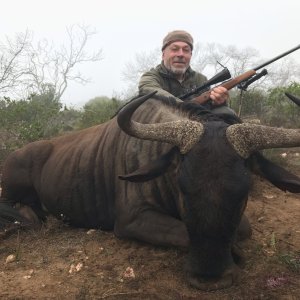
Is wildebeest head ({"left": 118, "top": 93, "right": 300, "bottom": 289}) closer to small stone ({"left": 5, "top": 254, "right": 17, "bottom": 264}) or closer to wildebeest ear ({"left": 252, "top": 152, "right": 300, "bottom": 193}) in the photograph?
wildebeest ear ({"left": 252, "top": 152, "right": 300, "bottom": 193})

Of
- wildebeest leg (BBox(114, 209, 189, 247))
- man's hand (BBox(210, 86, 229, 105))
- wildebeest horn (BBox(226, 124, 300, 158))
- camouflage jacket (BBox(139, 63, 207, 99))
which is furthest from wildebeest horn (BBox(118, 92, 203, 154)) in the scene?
camouflage jacket (BBox(139, 63, 207, 99))

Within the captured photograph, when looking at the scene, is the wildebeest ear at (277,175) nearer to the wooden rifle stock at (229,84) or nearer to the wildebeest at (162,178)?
the wildebeest at (162,178)

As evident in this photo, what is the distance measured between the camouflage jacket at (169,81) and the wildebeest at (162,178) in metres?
0.95

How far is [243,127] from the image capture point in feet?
10.3

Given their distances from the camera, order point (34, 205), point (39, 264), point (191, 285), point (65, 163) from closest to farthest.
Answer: point (191, 285), point (39, 264), point (65, 163), point (34, 205)

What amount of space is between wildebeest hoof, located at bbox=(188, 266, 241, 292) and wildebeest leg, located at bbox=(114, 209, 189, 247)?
20.1 inches

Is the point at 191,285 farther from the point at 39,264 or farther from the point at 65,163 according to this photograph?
the point at 65,163

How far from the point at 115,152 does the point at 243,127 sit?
1.71 m

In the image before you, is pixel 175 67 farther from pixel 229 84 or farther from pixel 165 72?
pixel 229 84

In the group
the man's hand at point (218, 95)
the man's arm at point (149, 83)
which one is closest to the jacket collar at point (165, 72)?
the man's arm at point (149, 83)

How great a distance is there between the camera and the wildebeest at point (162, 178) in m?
2.90

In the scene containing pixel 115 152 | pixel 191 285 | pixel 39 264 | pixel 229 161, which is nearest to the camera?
pixel 229 161

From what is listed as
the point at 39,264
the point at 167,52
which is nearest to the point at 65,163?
the point at 39,264

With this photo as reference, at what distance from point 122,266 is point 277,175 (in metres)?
1.44
